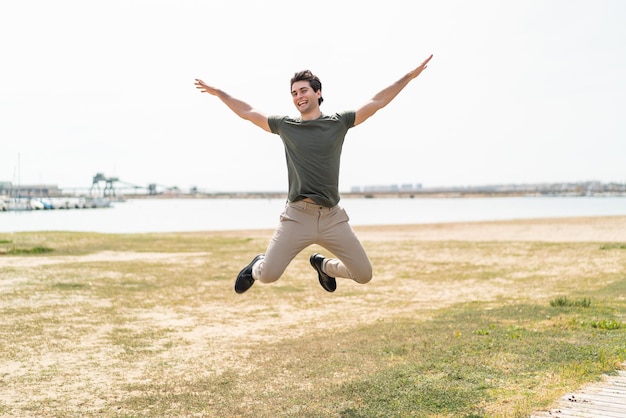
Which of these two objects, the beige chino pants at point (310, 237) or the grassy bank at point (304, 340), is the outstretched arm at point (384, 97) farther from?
the grassy bank at point (304, 340)

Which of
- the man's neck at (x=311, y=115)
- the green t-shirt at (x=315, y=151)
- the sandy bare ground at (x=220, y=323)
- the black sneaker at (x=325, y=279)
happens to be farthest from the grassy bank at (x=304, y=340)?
the man's neck at (x=311, y=115)

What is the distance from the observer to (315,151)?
686 cm

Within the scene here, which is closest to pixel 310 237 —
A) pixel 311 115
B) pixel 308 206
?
pixel 308 206

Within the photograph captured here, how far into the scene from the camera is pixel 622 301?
1466cm

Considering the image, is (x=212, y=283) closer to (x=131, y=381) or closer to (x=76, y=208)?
(x=131, y=381)

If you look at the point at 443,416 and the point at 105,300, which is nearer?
the point at 443,416

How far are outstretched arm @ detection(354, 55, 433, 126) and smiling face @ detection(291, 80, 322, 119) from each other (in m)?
0.52

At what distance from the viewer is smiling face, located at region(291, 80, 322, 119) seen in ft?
22.5

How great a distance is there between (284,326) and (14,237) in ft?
90.9

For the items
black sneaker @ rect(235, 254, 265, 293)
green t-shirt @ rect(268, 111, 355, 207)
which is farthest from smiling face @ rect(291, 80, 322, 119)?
black sneaker @ rect(235, 254, 265, 293)

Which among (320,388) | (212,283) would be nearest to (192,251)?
(212,283)

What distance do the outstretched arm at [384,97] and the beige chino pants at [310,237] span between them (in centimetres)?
118

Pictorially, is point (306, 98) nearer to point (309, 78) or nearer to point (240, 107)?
point (309, 78)

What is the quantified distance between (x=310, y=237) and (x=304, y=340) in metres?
5.29
